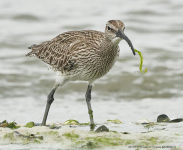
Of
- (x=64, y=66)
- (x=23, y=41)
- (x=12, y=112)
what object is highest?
(x=23, y=41)

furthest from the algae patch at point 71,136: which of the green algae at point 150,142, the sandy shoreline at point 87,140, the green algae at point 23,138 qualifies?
the green algae at point 150,142

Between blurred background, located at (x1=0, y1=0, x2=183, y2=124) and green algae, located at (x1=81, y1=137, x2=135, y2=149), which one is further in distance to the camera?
blurred background, located at (x1=0, y1=0, x2=183, y2=124)

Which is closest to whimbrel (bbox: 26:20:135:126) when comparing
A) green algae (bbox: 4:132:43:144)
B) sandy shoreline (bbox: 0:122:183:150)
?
sandy shoreline (bbox: 0:122:183:150)

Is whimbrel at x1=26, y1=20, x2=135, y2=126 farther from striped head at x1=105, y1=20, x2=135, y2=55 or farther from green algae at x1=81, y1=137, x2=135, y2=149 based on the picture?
green algae at x1=81, y1=137, x2=135, y2=149

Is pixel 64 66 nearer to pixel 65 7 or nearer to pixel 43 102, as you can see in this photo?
pixel 43 102

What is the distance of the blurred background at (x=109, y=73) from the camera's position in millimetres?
10250

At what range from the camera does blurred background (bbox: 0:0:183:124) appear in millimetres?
10250

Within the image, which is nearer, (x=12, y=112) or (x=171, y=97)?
(x=12, y=112)

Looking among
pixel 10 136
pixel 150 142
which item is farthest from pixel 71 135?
pixel 150 142

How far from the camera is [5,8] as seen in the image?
22.2 meters

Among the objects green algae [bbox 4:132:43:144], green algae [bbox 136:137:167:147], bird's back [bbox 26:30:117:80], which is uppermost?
bird's back [bbox 26:30:117:80]

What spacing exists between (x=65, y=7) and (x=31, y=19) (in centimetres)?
299

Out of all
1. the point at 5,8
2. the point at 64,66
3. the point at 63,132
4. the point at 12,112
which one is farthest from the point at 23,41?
the point at 63,132

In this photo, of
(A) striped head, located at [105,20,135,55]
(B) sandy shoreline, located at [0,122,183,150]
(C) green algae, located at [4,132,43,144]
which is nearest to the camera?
(B) sandy shoreline, located at [0,122,183,150]
